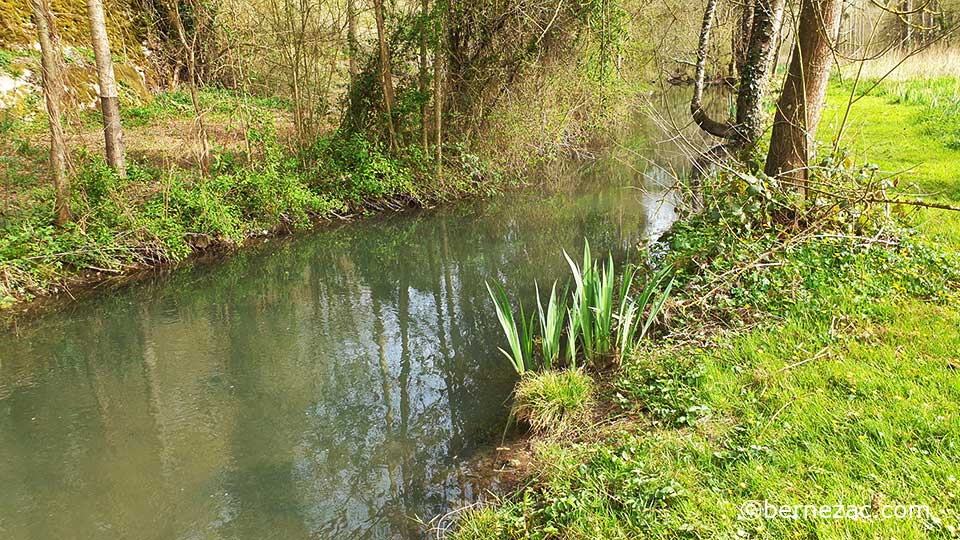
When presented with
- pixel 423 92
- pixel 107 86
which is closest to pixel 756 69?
pixel 423 92

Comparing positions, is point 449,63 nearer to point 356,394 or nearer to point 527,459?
point 356,394

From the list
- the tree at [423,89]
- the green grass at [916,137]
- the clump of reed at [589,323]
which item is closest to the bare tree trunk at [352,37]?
the tree at [423,89]

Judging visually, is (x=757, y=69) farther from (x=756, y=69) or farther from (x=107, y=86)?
(x=107, y=86)

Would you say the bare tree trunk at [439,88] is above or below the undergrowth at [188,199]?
Result: above

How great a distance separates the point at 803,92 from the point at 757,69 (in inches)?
56.5

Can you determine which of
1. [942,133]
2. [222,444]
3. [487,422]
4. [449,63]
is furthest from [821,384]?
[449,63]

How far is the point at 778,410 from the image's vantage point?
2.96m

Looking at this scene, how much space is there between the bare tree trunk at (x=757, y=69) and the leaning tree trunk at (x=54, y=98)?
7.46 meters

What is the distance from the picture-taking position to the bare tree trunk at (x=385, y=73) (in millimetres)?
9891

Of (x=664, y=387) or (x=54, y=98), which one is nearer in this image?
(x=664, y=387)

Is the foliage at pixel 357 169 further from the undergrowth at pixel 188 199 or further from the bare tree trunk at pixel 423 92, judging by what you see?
the bare tree trunk at pixel 423 92

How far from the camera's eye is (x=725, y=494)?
2.52 meters

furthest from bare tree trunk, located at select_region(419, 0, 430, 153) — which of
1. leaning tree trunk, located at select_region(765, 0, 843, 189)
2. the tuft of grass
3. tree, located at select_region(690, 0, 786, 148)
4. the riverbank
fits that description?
the tuft of grass

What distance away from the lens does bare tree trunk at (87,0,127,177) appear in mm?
7195
